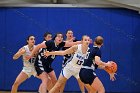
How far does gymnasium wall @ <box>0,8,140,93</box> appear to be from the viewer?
11.2m

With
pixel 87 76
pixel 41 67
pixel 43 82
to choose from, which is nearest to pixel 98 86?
pixel 87 76

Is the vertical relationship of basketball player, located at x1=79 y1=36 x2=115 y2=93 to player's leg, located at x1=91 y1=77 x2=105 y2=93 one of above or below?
above

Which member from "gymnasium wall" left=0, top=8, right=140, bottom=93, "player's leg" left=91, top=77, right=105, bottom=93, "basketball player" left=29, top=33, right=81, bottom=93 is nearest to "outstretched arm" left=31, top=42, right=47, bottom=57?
"basketball player" left=29, top=33, right=81, bottom=93

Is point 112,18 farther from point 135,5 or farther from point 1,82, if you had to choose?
point 1,82

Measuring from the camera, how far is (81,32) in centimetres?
1128

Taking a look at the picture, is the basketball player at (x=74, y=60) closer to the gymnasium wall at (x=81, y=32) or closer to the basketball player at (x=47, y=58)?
the basketball player at (x=47, y=58)

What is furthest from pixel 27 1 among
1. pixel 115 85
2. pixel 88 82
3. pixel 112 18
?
pixel 88 82

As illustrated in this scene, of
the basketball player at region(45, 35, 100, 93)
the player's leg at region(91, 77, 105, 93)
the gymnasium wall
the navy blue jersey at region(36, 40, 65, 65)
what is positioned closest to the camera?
the player's leg at region(91, 77, 105, 93)

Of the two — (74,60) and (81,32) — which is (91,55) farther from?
(81,32)

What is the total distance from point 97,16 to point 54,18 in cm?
134

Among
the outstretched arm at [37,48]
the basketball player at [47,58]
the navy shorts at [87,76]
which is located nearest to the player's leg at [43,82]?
the basketball player at [47,58]

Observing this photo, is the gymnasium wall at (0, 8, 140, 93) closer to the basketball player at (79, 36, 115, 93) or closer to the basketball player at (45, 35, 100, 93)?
the basketball player at (45, 35, 100, 93)

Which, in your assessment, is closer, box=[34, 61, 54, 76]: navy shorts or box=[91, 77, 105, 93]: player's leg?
box=[91, 77, 105, 93]: player's leg

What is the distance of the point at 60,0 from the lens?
38.1 ft
